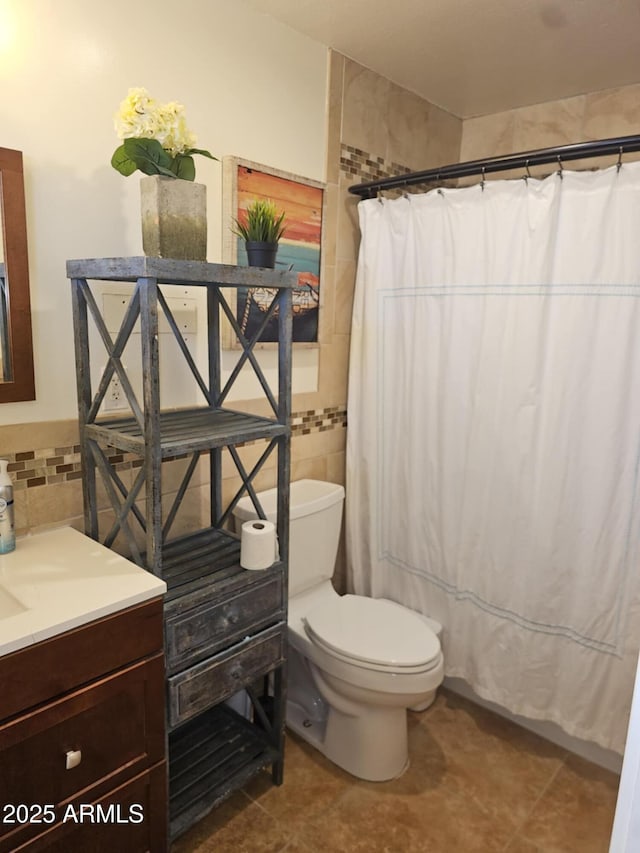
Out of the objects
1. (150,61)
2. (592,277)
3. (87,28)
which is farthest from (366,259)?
(87,28)

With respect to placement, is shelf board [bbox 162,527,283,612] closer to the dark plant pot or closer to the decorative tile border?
the dark plant pot

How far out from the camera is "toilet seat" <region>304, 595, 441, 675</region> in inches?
68.3

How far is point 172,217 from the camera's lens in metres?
1.32

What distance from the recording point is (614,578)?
1801 mm

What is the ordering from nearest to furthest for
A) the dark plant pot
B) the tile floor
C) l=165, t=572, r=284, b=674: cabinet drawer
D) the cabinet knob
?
the cabinet knob < l=165, t=572, r=284, b=674: cabinet drawer < the dark plant pot < the tile floor

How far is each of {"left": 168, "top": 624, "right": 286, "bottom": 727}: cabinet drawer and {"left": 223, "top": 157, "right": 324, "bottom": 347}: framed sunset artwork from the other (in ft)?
2.98

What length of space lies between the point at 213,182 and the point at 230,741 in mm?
1706

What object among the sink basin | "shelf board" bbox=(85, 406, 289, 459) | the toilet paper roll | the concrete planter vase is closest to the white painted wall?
"shelf board" bbox=(85, 406, 289, 459)

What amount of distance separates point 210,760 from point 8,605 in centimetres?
87

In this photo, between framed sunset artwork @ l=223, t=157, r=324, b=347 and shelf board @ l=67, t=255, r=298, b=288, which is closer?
shelf board @ l=67, t=255, r=298, b=288

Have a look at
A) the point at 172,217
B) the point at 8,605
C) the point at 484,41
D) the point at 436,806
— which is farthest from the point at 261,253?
the point at 436,806

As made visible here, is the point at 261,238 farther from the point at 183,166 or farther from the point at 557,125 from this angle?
the point at 557,125

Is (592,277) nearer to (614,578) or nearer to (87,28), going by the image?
(614,578)

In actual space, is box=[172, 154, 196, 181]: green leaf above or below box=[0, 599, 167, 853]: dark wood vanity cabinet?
above
